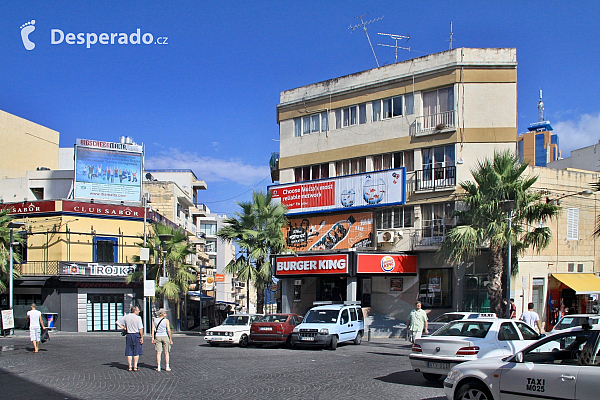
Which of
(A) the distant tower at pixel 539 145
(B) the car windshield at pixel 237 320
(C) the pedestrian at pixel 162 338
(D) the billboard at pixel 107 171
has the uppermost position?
(A) the distant tower at pixel 539 145

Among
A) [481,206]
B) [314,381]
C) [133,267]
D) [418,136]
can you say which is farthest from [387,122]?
[314,381]

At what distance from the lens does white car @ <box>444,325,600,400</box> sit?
7941mm

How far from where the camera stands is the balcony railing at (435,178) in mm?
30641

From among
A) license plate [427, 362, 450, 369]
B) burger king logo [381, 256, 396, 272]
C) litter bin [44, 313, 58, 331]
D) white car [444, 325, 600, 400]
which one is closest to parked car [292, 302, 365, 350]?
burger king logo [381, 256, 396, 272]

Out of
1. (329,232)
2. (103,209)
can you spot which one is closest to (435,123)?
(329,232)

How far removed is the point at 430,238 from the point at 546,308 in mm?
6739

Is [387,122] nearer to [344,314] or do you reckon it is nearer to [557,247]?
[557,247]

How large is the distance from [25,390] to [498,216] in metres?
19.5

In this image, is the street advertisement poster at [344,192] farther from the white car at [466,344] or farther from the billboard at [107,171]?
the white car at [466,344]

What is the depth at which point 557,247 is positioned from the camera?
101 ft

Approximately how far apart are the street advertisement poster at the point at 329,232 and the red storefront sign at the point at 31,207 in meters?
15.2

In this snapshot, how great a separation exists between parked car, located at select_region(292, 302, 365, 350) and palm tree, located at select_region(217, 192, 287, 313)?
9.40 m

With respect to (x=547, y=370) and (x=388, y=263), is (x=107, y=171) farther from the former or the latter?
(x=547, y=370)

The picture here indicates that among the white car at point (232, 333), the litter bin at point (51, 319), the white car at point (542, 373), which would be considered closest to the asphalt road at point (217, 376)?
the white car at point (542, 373)
